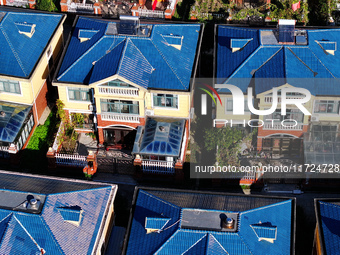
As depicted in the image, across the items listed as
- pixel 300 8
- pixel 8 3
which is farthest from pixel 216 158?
pixel 8 3

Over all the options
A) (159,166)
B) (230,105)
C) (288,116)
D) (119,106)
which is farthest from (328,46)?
(119,106)

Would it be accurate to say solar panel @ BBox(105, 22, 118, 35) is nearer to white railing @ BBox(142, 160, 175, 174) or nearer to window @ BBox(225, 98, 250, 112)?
window @ BBox(225, 98, 250, 112)

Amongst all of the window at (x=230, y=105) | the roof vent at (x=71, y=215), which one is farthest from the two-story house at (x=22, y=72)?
the window at (x=230, y=105)

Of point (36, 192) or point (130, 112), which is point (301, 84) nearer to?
point (130, 112)

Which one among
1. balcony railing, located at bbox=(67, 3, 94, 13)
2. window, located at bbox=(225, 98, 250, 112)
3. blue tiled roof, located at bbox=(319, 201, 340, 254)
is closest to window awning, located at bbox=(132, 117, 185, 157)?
window, located at bbox=(225, 98, 250, 112)

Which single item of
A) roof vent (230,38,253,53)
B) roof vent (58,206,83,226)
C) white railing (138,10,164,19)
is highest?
roof vent (230,38,253,53)

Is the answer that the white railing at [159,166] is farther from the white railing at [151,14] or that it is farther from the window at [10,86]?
the white railing at [151,14]
